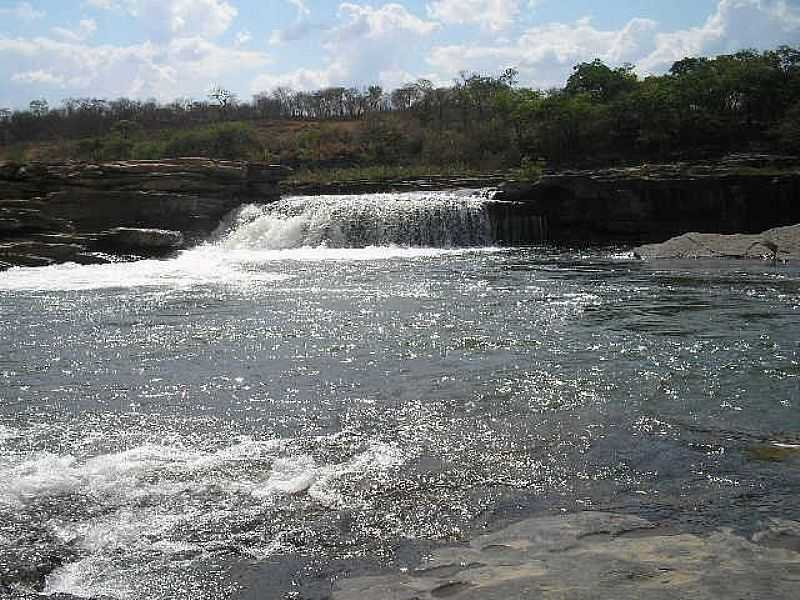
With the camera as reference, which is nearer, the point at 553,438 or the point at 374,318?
the point at 553,438

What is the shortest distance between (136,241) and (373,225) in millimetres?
8304

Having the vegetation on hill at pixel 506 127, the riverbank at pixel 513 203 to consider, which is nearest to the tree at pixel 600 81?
the vegetation on hill at pixel 506 127

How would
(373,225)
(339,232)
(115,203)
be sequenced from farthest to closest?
(115,203)
(339,232)
(373,225)

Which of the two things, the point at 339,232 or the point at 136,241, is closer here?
the point at 136,241

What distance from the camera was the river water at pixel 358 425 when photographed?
4.60 meters

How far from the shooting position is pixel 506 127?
51844 mm

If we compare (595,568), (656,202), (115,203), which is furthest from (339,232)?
(595,568)

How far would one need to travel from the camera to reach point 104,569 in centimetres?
429

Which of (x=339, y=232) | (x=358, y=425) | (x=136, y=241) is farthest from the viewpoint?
(x=339, y=232)

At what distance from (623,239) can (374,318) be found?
19561 mm

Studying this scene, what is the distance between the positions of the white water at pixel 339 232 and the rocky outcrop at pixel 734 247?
7.12 m

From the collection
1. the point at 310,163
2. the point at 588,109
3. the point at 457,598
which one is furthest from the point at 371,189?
the point at 457,598

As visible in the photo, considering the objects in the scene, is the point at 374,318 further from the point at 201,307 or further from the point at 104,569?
the point at 104,569

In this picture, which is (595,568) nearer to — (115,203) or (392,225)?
(392,225)
